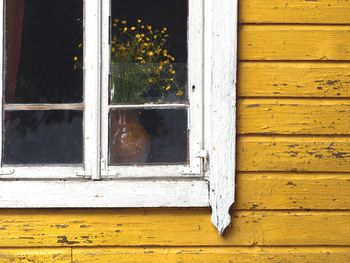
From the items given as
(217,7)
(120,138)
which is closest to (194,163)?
(120,138)

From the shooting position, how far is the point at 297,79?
4.95m

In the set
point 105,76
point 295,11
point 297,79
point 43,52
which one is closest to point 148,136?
point 105,76

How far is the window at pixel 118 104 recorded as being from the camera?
16.1 feet

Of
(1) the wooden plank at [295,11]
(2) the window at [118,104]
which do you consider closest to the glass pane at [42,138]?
(2) the window at [118,104]

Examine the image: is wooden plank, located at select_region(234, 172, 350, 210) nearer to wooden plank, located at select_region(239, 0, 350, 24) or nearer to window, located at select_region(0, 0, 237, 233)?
window, located at select_region(0, 0, 237, 233)

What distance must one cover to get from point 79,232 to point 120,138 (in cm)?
43

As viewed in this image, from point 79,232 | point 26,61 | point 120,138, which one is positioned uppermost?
point 26,61

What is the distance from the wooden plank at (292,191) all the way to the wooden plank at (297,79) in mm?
339

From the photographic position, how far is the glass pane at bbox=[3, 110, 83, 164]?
Result: 4.96m

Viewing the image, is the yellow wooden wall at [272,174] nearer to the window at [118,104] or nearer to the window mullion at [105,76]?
the window at [118,104]

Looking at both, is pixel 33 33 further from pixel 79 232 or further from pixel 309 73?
pixel 309 73

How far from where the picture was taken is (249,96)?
16.2ft

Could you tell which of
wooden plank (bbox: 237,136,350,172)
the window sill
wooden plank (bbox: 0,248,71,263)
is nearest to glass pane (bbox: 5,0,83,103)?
the window sill

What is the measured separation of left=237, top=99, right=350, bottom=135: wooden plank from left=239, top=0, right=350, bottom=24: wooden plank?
13.3 inches
